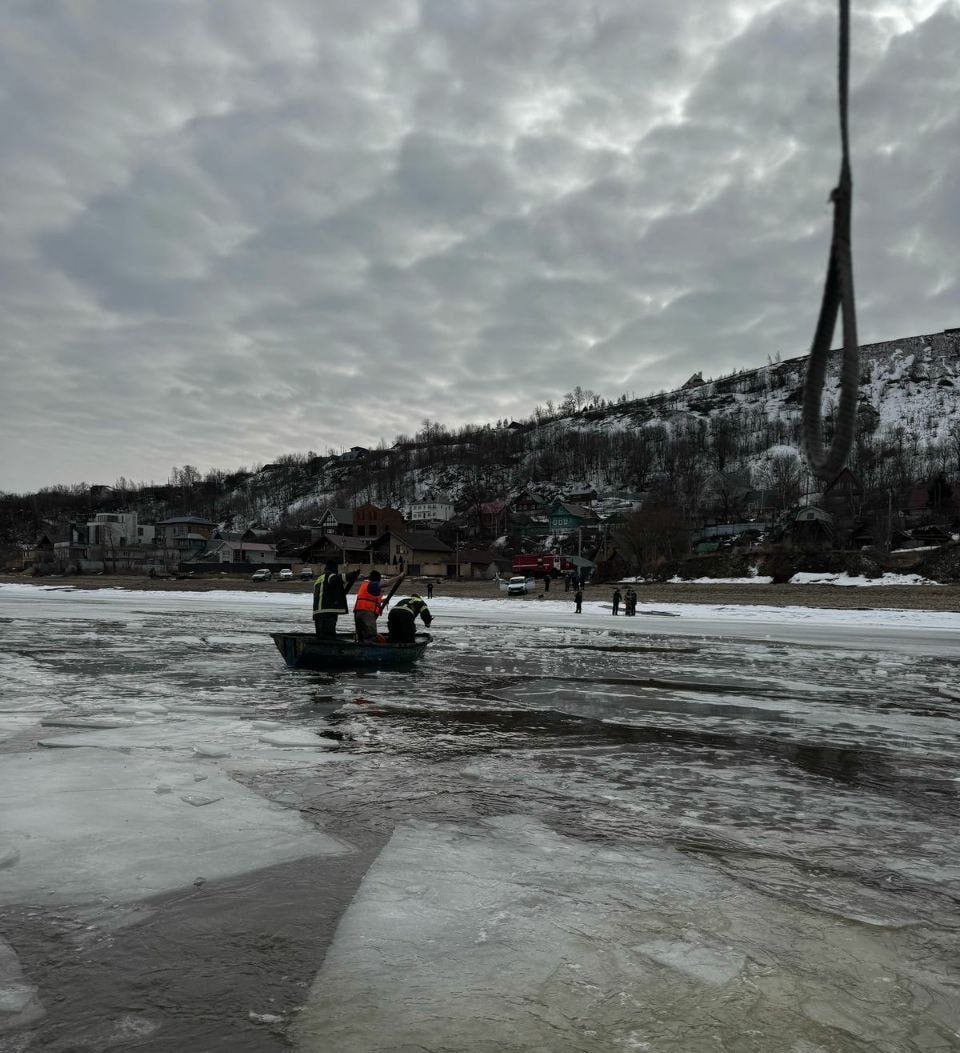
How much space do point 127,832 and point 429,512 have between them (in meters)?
134

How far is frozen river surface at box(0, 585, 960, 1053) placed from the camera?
2.72 m

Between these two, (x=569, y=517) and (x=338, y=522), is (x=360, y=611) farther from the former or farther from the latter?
(x=338, y=522)

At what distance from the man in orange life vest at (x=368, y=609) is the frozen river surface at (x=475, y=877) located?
3.34m

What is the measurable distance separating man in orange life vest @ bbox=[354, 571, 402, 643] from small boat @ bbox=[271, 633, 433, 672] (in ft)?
1.02

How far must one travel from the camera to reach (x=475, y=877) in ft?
13.4

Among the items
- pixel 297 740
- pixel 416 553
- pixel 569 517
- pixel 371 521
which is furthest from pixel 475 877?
pixel 371 521

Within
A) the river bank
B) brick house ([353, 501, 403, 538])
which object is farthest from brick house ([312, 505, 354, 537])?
the river bank

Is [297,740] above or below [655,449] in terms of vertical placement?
below

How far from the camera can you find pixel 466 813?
5.26m

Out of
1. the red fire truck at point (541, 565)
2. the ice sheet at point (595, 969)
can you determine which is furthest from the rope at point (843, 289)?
the red fire truck at point (541, 565)

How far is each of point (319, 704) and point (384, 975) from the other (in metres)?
7.11

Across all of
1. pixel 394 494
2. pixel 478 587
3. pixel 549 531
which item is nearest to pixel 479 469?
pixel 394 494

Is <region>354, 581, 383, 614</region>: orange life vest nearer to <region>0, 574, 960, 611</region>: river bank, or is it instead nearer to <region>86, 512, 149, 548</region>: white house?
<region>0, 574, 960, 611</region>: river bank

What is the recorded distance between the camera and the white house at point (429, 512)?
137 metres
